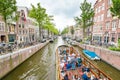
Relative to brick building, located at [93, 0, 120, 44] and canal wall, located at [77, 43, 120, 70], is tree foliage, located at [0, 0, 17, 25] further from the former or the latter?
brick building, located at [93, 0, 120, 44]

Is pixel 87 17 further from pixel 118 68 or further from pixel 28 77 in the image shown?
pixel 28 77

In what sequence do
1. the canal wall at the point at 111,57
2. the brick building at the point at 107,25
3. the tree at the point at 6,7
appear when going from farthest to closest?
1. the brick building at the point at 107,25
2. the tree at the point at 6,7
3. the canal wall at the point at 111,57

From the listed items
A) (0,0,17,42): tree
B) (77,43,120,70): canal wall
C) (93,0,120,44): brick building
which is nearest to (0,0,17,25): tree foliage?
(0,0,17,42): tree

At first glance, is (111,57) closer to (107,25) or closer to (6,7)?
(107,25)

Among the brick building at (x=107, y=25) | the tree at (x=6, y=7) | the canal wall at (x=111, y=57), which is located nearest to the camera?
the canal wall at (x=111, y=57)

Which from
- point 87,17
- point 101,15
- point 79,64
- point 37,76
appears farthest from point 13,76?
point 101,15

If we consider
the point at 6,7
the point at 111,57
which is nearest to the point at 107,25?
the point at 111,57

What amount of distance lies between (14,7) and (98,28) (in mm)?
28975

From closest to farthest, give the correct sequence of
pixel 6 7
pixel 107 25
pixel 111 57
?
pixel 111 57
pixel 6 7
pixel 107 25

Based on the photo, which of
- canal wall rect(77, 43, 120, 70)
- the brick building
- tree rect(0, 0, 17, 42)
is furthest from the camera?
the brick building

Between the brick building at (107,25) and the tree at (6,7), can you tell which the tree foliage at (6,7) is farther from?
the brick building at (107,25)

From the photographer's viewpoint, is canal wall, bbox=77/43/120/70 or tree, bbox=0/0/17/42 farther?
tree, bbox=0/0/17/42

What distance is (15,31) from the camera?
3494 centimetres

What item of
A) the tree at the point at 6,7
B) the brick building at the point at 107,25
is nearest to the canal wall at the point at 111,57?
the brick building at the point at 107,25
